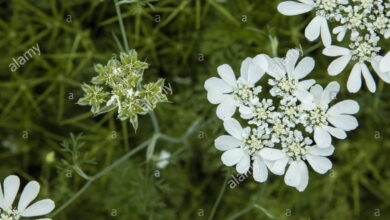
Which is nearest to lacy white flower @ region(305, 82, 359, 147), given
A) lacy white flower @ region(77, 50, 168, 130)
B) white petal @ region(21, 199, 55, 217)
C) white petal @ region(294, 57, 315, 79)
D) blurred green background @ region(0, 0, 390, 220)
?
white petal @ region(294, 57, 315, 79)

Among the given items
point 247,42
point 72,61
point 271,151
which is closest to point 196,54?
point 247,42

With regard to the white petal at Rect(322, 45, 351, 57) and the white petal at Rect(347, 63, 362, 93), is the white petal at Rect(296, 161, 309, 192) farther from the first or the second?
the white petal at Rect(322, 45, 351, 57)

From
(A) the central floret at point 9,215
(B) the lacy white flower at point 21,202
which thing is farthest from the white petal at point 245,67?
(A) the central floret at point 9,215

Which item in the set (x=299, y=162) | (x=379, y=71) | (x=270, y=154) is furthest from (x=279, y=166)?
(x=379, y=71)

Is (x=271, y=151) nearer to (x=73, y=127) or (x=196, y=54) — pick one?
(x=196, y=54)

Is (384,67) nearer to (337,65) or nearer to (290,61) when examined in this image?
(337,65)

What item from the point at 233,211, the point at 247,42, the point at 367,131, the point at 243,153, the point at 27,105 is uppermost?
the point at 247,42
